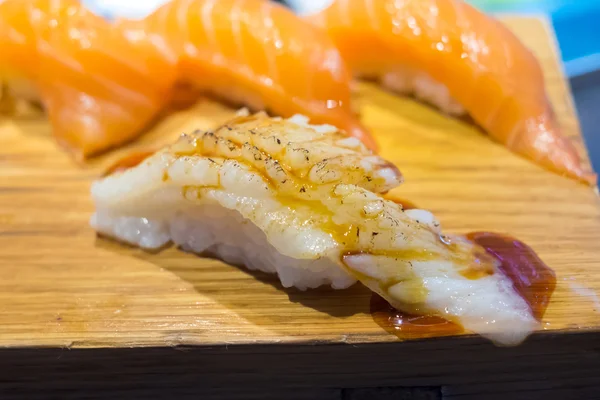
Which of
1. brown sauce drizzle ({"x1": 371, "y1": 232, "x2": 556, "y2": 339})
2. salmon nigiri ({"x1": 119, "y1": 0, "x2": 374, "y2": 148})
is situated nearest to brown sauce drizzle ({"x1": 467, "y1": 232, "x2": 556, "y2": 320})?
brown sauce drizzle ({"x1": 371, "y1": 232, "x2": 556, "y2": 339})

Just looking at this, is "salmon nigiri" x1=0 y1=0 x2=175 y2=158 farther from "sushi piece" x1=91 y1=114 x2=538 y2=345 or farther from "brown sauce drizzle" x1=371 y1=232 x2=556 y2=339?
"brown sauce drizzle" x1=371 y1=232 x2=556 y2=339

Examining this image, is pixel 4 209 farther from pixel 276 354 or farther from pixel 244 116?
pixel 276 354

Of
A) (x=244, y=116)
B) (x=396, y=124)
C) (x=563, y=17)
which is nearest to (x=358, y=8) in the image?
(x=396, y=124)

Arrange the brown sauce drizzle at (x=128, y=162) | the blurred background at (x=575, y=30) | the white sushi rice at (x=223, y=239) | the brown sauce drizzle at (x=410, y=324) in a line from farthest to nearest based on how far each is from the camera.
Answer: the blurred background at (x=575, y=30), the brown sauce drizzle at (x=128, y=162), the white sushi rice at (x=223, y=239), the brown sauce drizzle at (x=410, y=324)

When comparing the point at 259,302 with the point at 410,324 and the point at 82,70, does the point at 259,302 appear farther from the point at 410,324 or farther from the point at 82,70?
the point at 82,70

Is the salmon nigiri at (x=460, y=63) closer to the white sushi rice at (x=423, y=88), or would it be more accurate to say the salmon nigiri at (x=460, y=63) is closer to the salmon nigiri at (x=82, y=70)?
the white sushi rice at (x=423, y=88)

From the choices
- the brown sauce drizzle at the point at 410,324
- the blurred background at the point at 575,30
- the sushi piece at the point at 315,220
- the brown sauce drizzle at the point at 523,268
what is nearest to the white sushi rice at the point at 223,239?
the sushi piece at the point at 315,220
